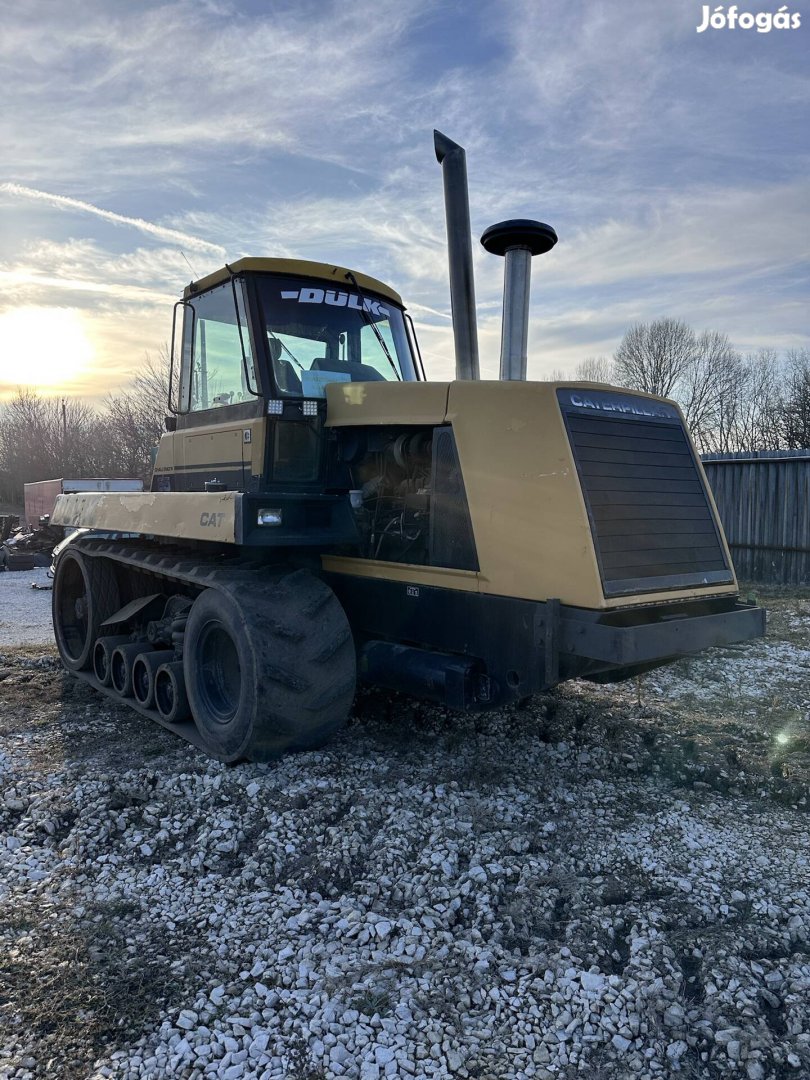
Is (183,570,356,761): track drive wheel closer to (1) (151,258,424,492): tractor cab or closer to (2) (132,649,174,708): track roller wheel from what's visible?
(1) (151,258,424,492): tractor cab

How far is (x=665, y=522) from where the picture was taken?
4289mm

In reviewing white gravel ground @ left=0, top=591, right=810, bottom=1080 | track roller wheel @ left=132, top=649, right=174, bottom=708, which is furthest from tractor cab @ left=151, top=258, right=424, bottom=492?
white gravel ground @ left=0, top=591, right=810, bottom=1080

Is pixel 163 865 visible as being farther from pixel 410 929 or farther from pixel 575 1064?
pixel 575 1064

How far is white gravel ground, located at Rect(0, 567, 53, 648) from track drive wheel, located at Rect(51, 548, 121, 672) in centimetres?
160

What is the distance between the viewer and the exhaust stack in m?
5.11

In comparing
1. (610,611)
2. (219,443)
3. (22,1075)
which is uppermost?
(219,443)

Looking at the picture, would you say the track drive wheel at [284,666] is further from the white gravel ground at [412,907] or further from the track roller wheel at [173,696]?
the track roller wheel at [173,696]

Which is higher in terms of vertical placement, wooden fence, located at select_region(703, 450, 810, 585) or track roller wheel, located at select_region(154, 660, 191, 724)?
wooden fence, located at select_region(703, 450, 810, 585)

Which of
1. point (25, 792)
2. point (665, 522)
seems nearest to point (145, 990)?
point (25, 792)

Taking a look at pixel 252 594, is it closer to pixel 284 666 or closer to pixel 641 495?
pixel 284 666

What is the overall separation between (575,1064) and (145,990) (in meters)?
1.47

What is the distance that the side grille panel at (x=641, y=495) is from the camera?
391 centimetres

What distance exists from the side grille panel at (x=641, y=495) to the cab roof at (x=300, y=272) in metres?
2.15

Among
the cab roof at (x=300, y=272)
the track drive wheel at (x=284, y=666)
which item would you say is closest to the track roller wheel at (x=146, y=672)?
the track drive wheel at (x=284, y=666)
